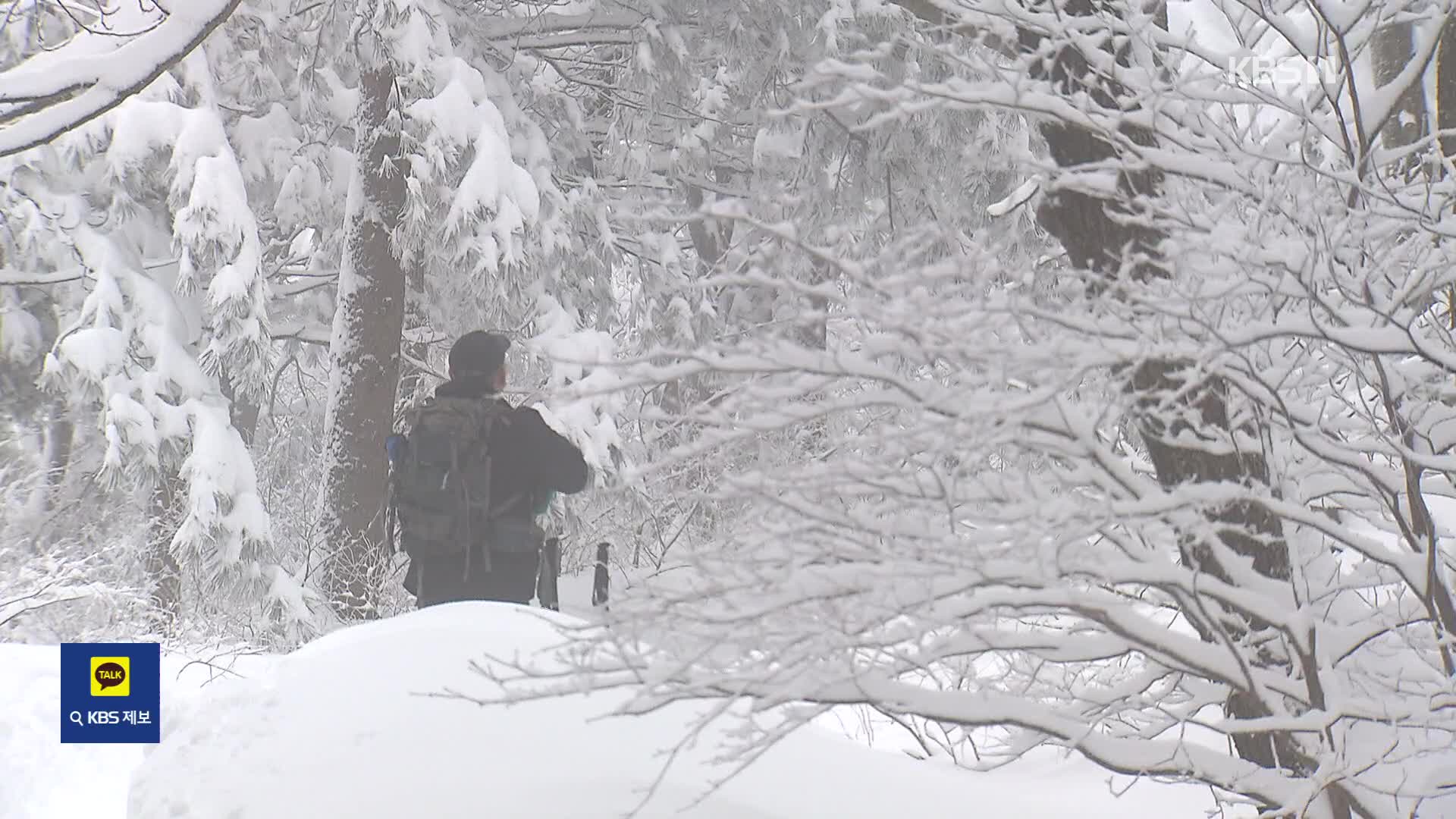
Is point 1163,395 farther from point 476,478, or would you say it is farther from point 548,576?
point 548,576

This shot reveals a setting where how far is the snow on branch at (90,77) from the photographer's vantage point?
4.05 meters

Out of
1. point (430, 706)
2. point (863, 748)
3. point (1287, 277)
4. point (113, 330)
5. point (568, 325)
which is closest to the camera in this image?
point (1287, 277)

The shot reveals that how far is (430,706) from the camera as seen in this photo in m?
3.16

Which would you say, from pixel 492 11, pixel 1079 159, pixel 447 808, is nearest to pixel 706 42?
pixel 492 11

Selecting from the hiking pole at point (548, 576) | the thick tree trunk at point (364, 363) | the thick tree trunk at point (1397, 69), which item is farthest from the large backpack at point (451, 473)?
the thick tree trunk at point (1397, 69)

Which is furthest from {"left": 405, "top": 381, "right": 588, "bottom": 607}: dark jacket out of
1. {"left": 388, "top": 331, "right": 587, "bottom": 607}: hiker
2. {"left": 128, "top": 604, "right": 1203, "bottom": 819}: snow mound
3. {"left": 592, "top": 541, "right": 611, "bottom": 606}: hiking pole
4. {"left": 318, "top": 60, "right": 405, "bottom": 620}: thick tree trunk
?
{"left": 318, "top": 60, "right": 405, "bottom": 620}: thick tree trunk

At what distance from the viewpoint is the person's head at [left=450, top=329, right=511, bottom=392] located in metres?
5.01

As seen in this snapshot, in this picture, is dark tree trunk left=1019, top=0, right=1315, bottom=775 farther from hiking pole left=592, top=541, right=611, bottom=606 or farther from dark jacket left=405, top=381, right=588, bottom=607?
hiking pole left=592, top=541, right=611, bottom=606

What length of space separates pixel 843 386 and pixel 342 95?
26.3 ft

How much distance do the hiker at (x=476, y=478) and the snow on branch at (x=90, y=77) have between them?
1.43m

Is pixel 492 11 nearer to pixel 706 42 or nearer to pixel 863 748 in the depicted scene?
pixel 706 42

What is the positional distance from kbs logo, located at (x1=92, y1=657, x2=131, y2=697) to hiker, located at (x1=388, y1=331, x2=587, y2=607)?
1.79 m

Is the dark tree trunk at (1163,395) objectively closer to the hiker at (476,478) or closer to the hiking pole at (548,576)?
the hiker at (476,478)

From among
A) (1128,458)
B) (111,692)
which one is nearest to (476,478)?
(111,692)
